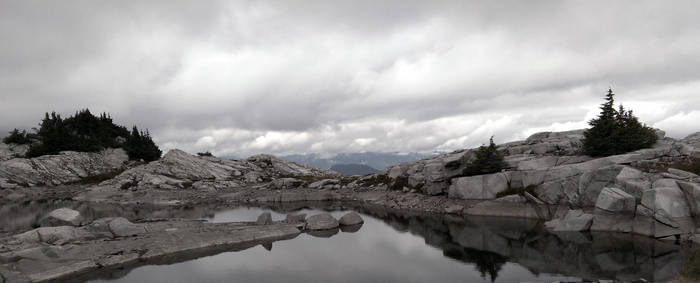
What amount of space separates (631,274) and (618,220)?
14865 millimetres

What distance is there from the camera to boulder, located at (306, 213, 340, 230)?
50750mm

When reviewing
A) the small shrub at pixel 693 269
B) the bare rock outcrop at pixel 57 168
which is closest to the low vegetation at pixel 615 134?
the small shrub at pixel 693 269

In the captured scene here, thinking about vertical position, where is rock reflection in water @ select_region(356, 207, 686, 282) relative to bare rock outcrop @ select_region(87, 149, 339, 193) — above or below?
below

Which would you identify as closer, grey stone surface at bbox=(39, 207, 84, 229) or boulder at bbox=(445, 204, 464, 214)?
grey stone surface at bbox=(39, 207, 84, 229)

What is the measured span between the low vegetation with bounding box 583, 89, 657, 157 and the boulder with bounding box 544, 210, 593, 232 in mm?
13718

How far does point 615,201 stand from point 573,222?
484cm

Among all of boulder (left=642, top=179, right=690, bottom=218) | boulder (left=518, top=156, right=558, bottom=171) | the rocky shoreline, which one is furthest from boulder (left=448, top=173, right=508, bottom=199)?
boulder (left=642, top=179, right=690, bottom=218)

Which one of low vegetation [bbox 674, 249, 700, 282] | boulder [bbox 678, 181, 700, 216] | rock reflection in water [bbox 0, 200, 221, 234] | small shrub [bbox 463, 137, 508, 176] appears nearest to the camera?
low vegetation [bbox 674, 249, 700, 282]

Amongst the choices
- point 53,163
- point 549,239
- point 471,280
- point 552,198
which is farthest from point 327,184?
point 53,163

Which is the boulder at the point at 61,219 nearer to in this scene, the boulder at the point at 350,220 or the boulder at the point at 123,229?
the boulder at the point at 123,229

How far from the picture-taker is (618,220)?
40469mm

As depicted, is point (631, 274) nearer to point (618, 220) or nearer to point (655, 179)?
point (618, 220)

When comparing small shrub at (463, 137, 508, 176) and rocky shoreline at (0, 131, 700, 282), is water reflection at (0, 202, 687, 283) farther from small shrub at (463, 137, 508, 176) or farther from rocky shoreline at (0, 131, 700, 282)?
small shrub at (463, 137, 508, 176)

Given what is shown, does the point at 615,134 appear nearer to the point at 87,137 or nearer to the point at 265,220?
the point at 265,220
